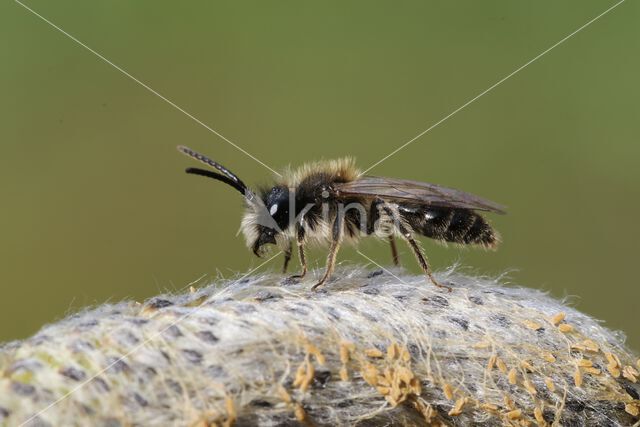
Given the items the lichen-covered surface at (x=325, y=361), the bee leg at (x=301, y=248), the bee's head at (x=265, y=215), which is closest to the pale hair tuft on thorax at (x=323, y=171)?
the bee's head at (x=265, y=215)

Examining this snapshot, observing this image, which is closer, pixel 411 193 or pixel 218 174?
pixel 218 174

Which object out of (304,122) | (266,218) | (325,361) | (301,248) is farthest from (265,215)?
(304,122)

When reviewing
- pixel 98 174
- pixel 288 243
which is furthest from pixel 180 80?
pixel 288 243

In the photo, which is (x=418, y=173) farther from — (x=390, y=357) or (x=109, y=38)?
(x=390, y=357)

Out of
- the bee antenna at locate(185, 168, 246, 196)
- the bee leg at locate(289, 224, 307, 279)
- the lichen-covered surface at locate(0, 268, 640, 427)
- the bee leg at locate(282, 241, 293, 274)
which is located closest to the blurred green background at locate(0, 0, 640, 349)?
the bee leg at locate(282, 241, 293, 274)

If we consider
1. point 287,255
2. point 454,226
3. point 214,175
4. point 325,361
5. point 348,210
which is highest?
point 214,175

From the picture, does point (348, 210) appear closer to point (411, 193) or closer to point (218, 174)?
point (411, 193)

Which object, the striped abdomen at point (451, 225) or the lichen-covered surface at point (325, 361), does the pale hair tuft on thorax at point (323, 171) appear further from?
the lichen-covered surface at point (325, 361)
